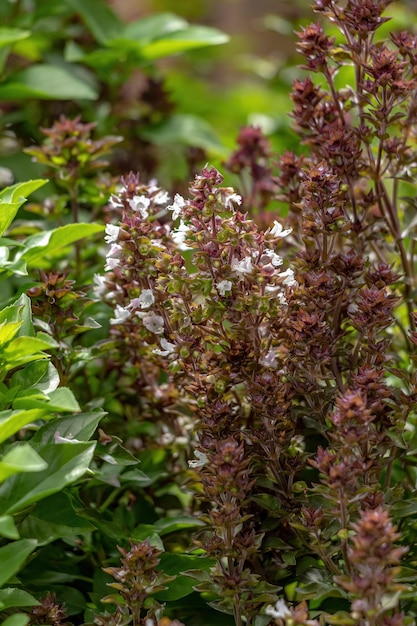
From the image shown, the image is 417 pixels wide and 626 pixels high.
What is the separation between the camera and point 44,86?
5.15 ft

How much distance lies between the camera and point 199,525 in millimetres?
997

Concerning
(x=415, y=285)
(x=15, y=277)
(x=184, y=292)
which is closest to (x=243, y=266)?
(x=184, y=292)

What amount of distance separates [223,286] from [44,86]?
916 millimetres

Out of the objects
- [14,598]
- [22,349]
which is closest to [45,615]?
[14,598]

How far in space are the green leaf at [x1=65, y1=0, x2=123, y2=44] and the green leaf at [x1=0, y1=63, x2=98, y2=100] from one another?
195 mm

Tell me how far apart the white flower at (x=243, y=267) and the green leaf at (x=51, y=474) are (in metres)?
0.23

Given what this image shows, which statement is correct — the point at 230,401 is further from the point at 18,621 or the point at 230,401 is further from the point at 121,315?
the point at 18,621

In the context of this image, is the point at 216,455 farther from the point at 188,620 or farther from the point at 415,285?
the point at 415,285

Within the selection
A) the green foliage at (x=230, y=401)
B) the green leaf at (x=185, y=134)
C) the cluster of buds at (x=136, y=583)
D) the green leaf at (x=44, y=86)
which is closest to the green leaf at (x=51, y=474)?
the green foliage at (x=230, y=401)

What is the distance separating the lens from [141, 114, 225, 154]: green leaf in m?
1.71

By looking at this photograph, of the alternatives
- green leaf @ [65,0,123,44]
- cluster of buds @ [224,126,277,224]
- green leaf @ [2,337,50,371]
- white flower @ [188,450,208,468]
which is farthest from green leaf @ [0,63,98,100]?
white flower @ [188,450,208,468]

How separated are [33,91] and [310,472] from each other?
93 centimetres

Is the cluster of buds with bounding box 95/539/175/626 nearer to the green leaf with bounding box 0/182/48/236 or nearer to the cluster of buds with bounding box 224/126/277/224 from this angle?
the green leaf with bounding box 0/182/48/236

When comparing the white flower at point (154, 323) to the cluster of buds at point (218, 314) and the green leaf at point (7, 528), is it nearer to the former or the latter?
the cluster of buds at point (218, 314)
